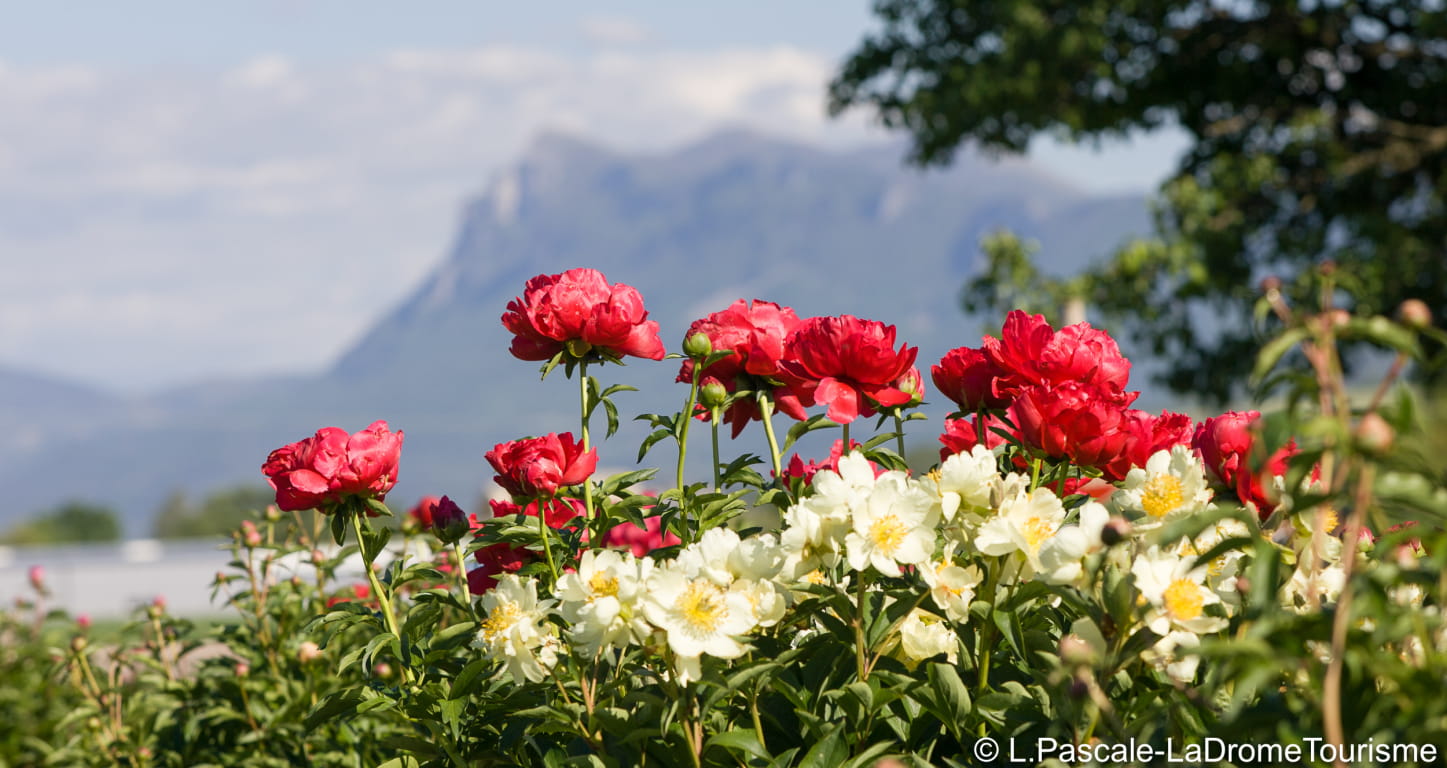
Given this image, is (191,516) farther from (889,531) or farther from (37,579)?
(889,531)

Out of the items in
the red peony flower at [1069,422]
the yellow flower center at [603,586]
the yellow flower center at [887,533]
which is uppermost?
the red peony flower at [1069,422]

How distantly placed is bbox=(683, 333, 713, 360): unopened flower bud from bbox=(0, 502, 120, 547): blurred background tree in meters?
74.0

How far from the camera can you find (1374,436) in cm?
88

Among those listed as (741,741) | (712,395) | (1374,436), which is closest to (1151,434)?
Result: (712,395)

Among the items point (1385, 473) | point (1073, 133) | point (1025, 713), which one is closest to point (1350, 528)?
point (1385, 473)

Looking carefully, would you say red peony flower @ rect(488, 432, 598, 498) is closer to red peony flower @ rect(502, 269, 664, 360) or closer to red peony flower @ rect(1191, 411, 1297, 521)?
red peony flower @ rect(502, 269, 664, 360)

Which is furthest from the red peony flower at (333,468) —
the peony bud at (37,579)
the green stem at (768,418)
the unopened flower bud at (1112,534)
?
the peony bud at (37,579)

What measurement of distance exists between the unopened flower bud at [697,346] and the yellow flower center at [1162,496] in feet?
1.92

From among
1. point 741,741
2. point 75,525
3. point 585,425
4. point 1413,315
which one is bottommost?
point 741,741

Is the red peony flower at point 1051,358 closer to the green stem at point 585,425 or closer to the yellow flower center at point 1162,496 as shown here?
the yellow flower center at point 1162,496

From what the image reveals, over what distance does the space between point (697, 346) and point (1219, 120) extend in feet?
31.4

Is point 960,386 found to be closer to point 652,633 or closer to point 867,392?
point 867,392

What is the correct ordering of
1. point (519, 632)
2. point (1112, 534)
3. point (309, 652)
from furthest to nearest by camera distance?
point (309, 652)
point (519, 632)
point (1112, 534)

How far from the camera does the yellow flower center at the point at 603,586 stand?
4.62ft
